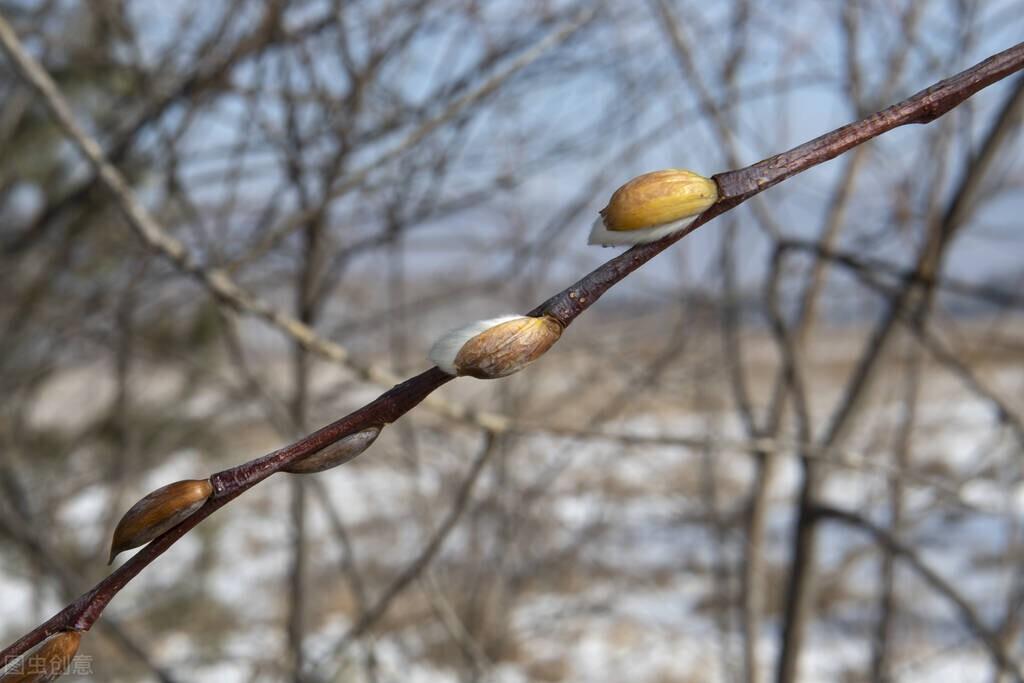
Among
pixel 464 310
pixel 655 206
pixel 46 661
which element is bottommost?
pixel 46 661

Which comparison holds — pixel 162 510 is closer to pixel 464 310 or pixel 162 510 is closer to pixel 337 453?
pixel 337 453

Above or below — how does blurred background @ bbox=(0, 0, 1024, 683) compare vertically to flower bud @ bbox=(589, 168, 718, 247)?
above

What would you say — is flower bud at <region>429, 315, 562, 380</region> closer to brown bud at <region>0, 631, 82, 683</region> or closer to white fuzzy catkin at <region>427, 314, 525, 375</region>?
white fuzzy catkin at <region>427, 314, 525, 375</region>

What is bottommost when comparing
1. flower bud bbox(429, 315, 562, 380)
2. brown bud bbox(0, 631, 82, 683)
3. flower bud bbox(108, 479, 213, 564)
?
brown bud bbox(0, 631, 82, 683)

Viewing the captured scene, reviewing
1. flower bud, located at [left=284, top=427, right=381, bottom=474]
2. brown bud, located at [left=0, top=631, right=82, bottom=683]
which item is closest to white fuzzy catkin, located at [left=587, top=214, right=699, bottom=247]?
A: flower bud, located at [left=284, top=427, right=381, bottom=474]

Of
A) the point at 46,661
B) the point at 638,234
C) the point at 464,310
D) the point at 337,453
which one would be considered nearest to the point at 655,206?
the point at 638,234

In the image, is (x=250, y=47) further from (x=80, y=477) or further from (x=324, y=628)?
(x=324, y=628)

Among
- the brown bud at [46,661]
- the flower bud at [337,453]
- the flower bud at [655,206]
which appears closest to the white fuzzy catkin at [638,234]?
the flower bud at [655,206]

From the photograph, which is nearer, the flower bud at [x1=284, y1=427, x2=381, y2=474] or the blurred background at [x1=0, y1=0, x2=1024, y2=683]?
the flower bud at [x1=284, y1=427, x2=381, y2=474]
